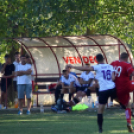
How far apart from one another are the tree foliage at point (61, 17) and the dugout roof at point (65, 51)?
456 millimetres

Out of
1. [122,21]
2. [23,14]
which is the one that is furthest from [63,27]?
[122,21]

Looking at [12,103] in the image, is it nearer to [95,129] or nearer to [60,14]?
[60,14]

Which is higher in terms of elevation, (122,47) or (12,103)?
(122,47)

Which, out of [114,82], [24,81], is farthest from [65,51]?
[114,82]

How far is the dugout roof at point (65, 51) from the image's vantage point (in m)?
15.7

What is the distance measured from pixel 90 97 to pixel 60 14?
3147mm

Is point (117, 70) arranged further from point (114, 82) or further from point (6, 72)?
point (6, 72)

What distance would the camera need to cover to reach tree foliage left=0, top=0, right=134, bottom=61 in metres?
13.6

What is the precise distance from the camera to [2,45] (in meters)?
16.4

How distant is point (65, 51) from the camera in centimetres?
1620

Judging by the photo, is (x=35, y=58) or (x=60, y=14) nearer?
(x=60, y=14)

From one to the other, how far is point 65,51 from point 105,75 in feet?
23.8

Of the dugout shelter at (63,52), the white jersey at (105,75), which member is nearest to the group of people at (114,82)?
the white jersey at (105,75)

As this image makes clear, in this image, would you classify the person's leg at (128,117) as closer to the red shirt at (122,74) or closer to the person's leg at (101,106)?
the red shirt at (122,74)
